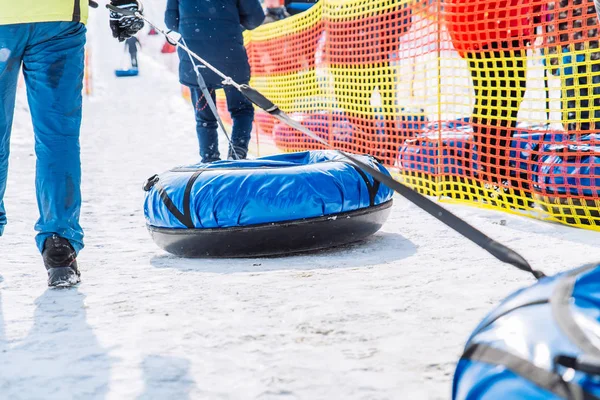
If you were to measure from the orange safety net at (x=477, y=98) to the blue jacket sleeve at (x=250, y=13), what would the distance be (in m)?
0.92

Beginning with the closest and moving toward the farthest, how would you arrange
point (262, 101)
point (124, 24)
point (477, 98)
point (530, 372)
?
point (530, 372) → point (262, 101) → point (124, 24) → point (477, 98)

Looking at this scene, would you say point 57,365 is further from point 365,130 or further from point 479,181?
point 365,130

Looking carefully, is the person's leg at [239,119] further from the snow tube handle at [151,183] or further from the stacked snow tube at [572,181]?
the stacked snow tube at [572,181]

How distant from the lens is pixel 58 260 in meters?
3.29

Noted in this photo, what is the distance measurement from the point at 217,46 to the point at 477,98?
2392 mm

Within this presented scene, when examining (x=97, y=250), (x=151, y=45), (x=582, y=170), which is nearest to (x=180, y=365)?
(x=97, y=250)

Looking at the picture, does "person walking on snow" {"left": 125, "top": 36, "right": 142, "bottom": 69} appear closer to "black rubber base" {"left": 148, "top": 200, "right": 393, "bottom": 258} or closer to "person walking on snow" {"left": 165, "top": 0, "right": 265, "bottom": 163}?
"person walking on snow" {"left": 165, "top": 0, "right": 265, "bottom": 163}

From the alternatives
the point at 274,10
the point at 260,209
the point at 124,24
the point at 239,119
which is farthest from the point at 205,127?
the point at 274,10

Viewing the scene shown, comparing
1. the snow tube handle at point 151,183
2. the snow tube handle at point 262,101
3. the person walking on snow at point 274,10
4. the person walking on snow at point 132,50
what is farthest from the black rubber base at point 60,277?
the person walking on snow at point 132,50

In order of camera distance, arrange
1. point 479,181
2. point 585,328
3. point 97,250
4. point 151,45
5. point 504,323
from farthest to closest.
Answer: point 151,45 → point 479,181 → point 97,250 → point 504,323 → point 585,328

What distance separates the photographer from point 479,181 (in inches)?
201

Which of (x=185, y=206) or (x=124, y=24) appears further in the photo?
(x=124, y=24)

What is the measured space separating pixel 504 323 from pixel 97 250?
309 cm

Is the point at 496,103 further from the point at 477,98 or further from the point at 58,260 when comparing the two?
the point at 58,260
